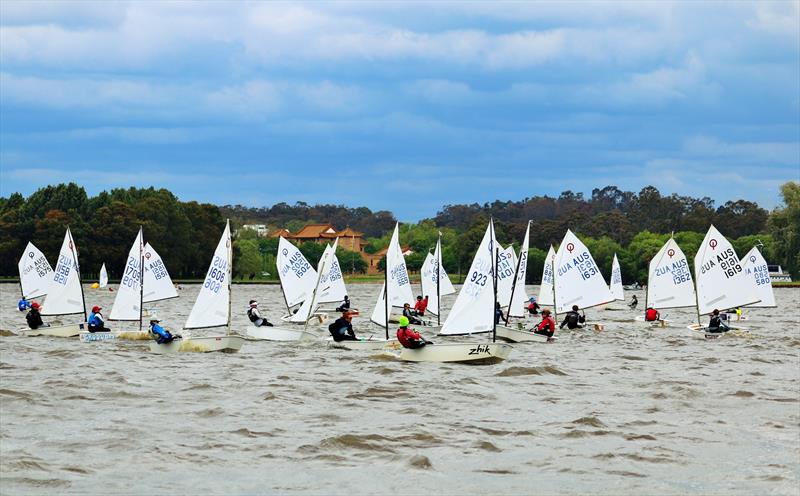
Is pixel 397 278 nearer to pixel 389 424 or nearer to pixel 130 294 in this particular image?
pixel 130 294

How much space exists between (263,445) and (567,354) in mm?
18586

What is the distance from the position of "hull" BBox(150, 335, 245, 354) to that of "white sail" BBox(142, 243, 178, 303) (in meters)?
12.2

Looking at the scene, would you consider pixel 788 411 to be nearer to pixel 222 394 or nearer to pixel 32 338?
pixel 222 394

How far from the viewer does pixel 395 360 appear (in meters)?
31.8

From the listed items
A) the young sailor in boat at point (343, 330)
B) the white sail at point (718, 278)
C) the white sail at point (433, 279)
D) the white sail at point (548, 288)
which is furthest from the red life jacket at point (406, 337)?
the white sail at point (548, 288)

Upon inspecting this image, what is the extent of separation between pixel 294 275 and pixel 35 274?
1622cm

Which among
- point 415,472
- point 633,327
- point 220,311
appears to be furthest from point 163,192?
point 415,472

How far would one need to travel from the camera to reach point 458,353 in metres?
29.8

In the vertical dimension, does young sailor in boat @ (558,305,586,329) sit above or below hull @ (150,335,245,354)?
above

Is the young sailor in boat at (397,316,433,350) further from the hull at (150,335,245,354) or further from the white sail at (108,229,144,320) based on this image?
the white sail at (108,229,144,320)

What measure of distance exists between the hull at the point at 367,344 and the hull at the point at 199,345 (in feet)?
10.1

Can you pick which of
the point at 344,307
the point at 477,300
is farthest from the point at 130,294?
the point at 477,300

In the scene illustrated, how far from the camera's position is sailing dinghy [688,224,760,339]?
46344mm

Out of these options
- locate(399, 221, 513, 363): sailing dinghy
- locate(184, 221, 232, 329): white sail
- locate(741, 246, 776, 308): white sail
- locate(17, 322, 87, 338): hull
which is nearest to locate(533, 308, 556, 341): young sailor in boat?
locate(399, 221, 513, 363): sailing dinghy
